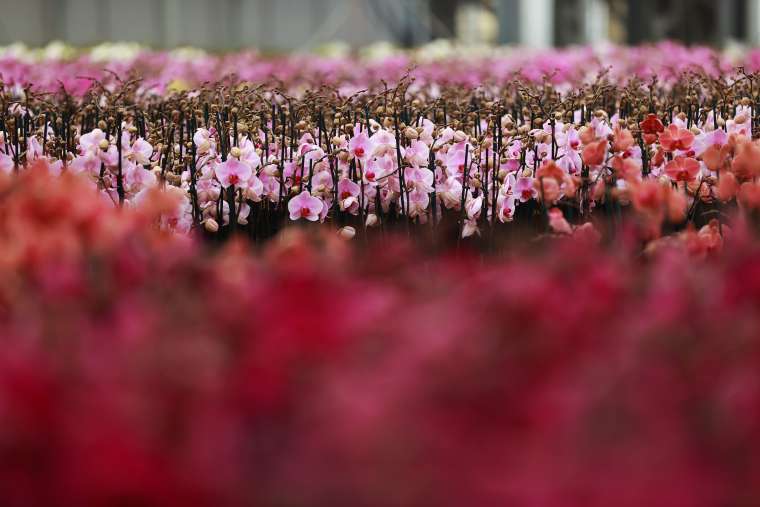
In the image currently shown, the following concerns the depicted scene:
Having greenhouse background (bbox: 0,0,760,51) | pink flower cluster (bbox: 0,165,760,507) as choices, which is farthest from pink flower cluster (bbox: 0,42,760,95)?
greenhouse background (bbox: 0,0,760,51)

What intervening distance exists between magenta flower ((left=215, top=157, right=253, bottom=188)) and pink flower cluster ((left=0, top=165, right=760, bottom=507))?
2.11 meters

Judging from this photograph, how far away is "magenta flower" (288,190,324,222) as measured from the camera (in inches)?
150

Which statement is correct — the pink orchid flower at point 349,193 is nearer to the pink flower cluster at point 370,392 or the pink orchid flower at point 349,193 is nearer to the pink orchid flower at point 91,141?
the pink orchid flower at point 91,141

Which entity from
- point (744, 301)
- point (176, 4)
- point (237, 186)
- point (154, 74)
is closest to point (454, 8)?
point (176, 4)

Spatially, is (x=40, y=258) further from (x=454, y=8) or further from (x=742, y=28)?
(x=454, y=8)

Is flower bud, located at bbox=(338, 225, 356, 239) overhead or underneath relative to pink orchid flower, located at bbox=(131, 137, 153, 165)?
underneath

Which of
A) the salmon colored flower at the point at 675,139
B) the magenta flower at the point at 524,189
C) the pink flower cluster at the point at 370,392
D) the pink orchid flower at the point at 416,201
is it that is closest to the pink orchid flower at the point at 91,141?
the pink orchid flower at the point at 416,201

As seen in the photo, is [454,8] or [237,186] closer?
[237,186]

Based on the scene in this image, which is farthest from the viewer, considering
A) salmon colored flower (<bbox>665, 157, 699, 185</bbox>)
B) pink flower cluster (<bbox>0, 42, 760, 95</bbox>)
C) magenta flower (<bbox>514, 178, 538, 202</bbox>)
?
pink flower cluster (<bbox>0, 42, 760, 95</bbox>)

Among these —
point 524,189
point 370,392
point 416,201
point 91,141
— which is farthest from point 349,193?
point 370,392

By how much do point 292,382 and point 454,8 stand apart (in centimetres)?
2241

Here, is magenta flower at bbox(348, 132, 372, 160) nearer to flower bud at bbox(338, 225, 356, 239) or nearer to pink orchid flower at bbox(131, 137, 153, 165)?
flower bud at bbox(338, 225, 356, 239)

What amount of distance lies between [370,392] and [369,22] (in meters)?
22.6

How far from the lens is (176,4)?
2211 cm
